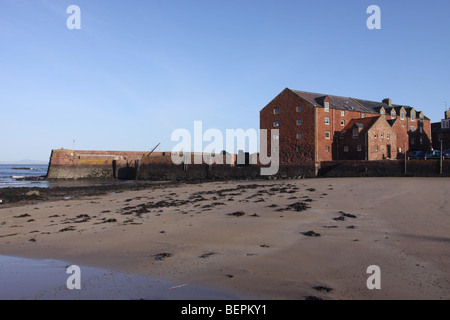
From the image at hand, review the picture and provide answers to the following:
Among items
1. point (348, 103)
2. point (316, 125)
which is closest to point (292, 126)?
point (316, 125)

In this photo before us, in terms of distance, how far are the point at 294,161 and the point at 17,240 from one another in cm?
4102

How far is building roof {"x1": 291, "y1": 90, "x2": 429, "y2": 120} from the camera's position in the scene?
161 ft

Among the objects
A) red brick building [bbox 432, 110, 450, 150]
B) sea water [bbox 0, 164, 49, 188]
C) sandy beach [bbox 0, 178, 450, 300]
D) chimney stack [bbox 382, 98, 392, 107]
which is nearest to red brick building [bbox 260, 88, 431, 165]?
chimney stack [bbox 382, 98, 392, 107]

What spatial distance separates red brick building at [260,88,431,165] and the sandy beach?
32348 millimetres

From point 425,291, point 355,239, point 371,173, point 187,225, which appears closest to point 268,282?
point 425,291

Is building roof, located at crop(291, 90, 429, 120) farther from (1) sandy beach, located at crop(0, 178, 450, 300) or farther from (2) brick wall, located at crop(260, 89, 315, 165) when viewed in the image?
(1) sandy beach, located at crop(0, 178, 450, 300)

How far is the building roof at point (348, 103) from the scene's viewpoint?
49.1 metres

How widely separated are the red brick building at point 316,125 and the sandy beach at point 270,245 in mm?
32348

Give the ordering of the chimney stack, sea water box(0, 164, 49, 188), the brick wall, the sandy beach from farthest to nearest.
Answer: the chimney stack → the brick wall → sea water box(0, 164, 49, 188) → the sandy beach

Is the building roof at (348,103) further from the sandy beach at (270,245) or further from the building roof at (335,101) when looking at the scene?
the sandy beach at (270,245)

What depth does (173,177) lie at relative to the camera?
1946 inches

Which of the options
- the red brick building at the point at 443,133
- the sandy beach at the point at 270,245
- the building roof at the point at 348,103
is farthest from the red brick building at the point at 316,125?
the sandy beach at the point at 270,245

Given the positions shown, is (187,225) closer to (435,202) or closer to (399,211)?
(399,211)

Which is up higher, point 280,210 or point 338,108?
point 338,108
